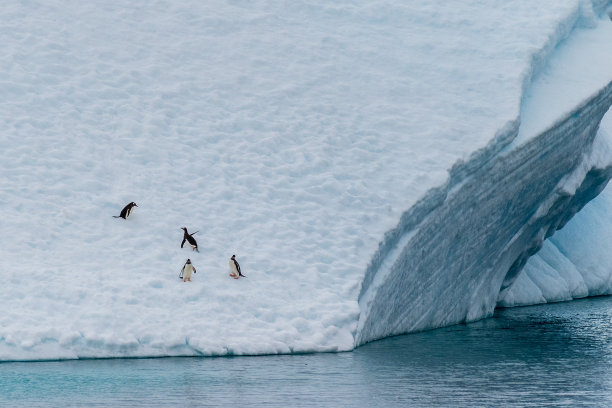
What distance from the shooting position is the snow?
12.4 metres

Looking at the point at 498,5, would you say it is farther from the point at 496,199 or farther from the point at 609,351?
the point at 609,351

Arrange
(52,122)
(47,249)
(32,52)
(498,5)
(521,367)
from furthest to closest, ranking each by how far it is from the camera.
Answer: (498,5)
(32,52)
(52,122)
(47,249)
(521,367)

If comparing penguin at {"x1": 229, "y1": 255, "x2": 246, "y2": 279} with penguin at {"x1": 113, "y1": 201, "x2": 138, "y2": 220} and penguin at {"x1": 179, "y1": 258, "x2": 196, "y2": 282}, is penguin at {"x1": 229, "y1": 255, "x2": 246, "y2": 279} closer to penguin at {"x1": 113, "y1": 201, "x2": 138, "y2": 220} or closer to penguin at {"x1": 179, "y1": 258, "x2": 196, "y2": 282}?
penguin at {"x1": 179, "y1": 258, "x2": 196, "y2": 282}

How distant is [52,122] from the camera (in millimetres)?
15484

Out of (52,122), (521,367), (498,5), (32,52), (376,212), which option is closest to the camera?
(521,367)

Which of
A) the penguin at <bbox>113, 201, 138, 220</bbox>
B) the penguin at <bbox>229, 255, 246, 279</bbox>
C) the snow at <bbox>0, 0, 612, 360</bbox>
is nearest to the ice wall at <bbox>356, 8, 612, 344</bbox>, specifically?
the snow at <bbox>0, 0, 612, 360</bbox>

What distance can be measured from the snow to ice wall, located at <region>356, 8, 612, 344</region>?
0.27 metres

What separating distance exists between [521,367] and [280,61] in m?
7.18

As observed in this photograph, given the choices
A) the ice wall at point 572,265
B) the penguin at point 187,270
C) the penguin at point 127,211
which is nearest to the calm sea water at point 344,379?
the penguin at point 187,270

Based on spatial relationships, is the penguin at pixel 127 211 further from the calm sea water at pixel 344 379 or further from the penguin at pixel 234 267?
the calm sea water at pixel 344 379

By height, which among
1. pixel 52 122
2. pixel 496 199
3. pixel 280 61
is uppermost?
pixel 280 61

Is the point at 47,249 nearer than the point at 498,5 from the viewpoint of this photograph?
Yes

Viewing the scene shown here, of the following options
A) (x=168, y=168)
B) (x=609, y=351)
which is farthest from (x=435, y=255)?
(x=168, y=168)

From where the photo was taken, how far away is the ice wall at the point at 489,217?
577 inches
